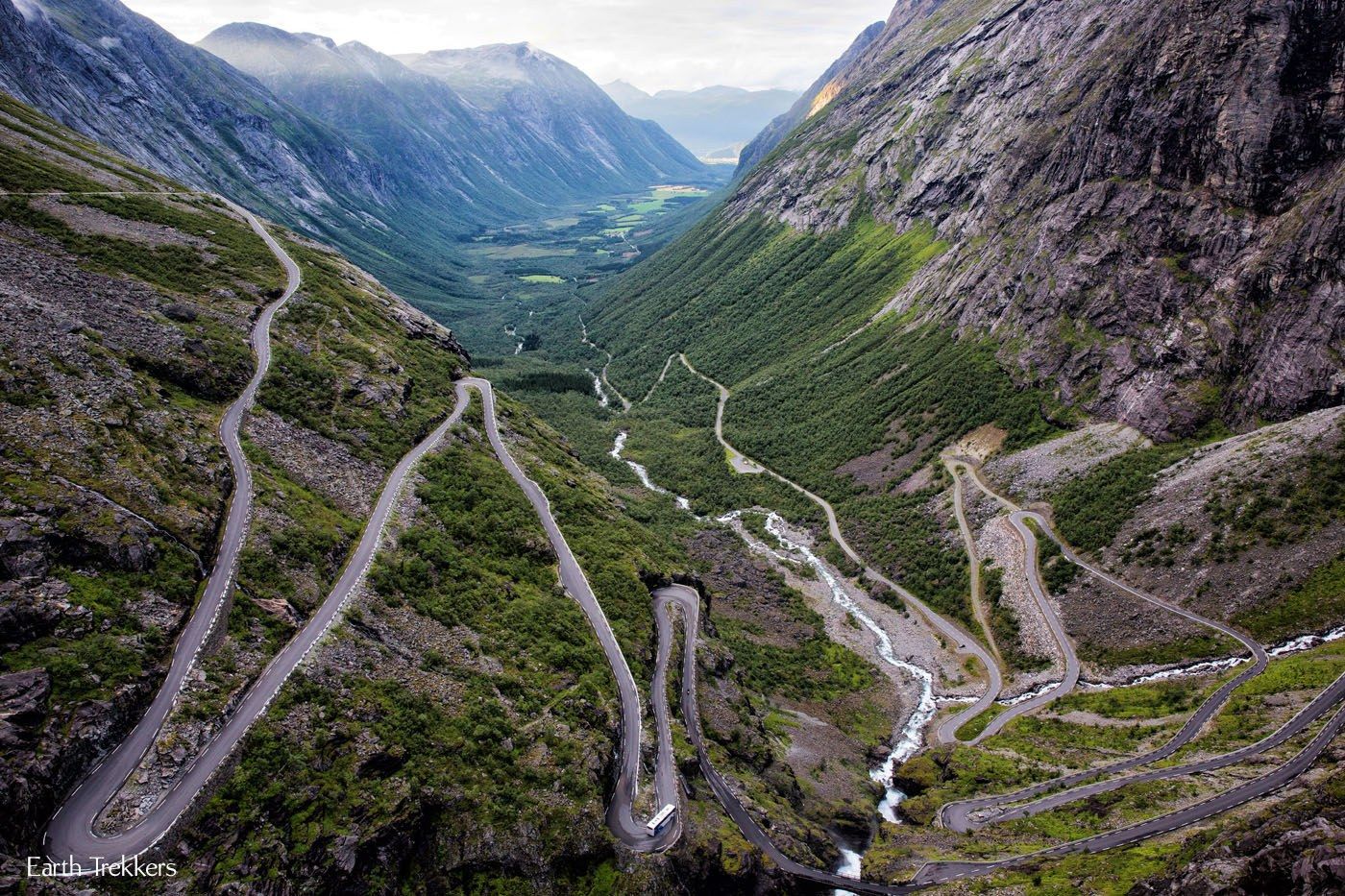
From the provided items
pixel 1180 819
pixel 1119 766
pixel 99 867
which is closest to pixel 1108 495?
Result: pixel 1119 766

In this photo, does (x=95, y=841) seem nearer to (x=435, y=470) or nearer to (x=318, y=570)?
(x=318, y=570)

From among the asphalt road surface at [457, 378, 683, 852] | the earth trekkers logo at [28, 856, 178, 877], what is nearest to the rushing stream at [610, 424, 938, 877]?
the asphalt road surface at [457, 378, 683, 852]

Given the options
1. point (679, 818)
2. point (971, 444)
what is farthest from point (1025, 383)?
point (679, 818)

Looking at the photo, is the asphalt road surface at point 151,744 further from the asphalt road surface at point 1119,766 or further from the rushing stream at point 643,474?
the rushing stream at point 643,474

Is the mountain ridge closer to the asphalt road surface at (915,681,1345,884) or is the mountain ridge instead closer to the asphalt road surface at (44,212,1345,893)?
the asphalt road surface at (44,212,1345,893)

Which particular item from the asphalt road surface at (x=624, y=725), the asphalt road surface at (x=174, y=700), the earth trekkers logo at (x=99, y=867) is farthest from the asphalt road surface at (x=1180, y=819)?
the asphalt road surface at (x=174, y=700)

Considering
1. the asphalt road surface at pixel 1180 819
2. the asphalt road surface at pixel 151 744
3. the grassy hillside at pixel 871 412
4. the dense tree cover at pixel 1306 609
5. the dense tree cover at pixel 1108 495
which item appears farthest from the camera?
the grassy hillside at pixel 871 412
